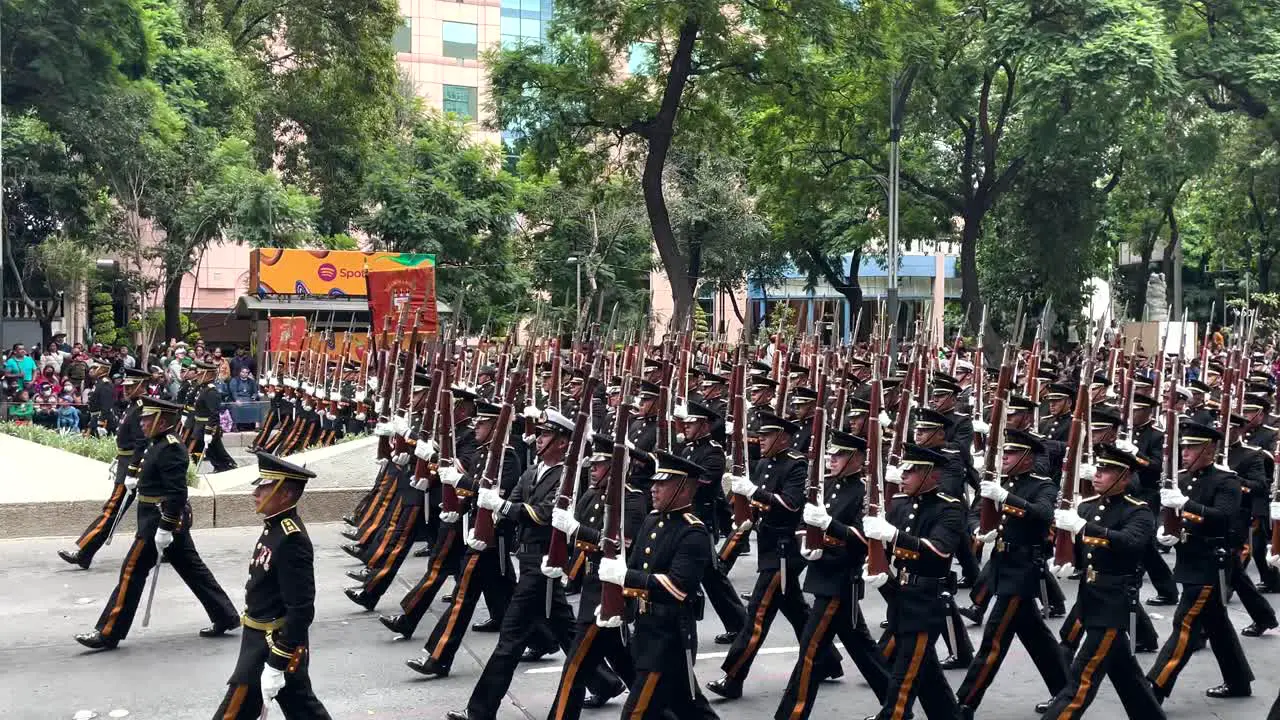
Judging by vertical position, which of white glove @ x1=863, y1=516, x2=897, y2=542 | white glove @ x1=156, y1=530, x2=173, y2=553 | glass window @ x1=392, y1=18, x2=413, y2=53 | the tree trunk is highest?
glass window @ x1=392, y1=18, x2=413, y2=53

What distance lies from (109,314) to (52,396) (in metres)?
19.1

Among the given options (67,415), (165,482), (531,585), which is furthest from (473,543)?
(67,415)

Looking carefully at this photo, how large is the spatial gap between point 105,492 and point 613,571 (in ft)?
31.7

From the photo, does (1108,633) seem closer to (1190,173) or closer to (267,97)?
(1190,173)

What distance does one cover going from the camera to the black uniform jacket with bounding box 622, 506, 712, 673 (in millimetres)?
6594

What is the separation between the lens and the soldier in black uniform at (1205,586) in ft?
26.0

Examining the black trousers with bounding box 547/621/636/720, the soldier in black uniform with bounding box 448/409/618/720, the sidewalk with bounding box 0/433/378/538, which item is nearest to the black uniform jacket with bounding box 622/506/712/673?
the black trousers with bounding box 547/621/636/720

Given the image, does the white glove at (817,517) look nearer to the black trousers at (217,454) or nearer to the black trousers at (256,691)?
the black trousers at (256,691)

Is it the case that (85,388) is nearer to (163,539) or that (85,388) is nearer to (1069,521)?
(163,539)

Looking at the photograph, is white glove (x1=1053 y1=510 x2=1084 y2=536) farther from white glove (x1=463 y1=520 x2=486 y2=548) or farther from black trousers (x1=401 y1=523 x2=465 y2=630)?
black trousers (x1=401 y1=523 x2=465 y2=630)

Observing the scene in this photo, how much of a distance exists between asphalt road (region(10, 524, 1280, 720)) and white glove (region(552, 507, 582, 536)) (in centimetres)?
146

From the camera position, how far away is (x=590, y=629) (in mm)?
6871

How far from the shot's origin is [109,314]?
42.5 m

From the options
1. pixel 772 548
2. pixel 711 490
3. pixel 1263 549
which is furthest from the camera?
pixel 1263 549
